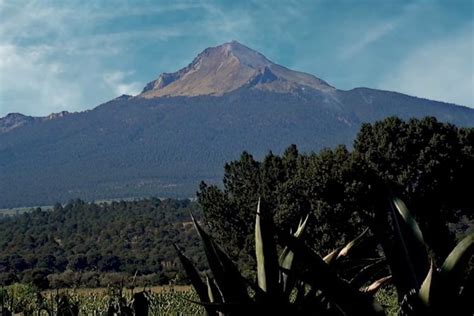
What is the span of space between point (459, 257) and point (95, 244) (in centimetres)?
6593

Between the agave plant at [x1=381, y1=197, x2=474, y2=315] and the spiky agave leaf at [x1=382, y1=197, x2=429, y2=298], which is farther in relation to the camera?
the spiky agave leaf at [x1=382, y1=197, x2=429, y2=298]

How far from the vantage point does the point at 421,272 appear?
8.71 feet

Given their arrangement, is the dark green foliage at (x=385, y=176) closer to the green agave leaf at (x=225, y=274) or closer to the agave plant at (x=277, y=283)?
the agave plant at (x=277, y=283)

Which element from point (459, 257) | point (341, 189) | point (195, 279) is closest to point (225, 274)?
point (195, 279)

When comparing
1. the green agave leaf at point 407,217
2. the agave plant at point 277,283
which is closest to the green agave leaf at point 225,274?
the agave plant at point 277,283

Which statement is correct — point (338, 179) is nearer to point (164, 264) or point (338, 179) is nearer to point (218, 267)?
point (164, 264)

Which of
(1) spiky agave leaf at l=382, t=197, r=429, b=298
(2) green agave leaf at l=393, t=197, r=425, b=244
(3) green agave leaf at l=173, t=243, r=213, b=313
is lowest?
(3) green agave leaf at l=173, t=243, r=213, b=313

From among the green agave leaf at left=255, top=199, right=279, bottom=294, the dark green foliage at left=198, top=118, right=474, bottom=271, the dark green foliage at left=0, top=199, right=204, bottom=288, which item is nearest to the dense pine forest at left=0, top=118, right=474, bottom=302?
the dark green foliage at left=198, top=118, right=474, bottom=271

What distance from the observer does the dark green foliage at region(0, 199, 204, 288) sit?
1997 inches

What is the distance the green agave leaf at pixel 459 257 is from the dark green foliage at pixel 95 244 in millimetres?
35073

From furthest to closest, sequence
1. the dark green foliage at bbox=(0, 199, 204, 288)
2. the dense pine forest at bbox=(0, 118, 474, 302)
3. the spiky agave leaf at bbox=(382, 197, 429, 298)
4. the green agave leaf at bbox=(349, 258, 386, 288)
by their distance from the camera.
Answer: the dark green foliage at bbox=(0, 199, 204, 288) < the dense pine forest at bbox=(0, 118, 474, 302) < the green agave leaf at bbox=(349, 258, 386, 288) < the spiky agave leaf at bbox=(382, 197, 429, 298)

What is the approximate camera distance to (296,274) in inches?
98.0

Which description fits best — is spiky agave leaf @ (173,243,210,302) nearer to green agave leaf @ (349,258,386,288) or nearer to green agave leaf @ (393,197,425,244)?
green agave leaf @ (349,258,386,288)

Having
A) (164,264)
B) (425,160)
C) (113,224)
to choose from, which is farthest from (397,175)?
(113,224)
